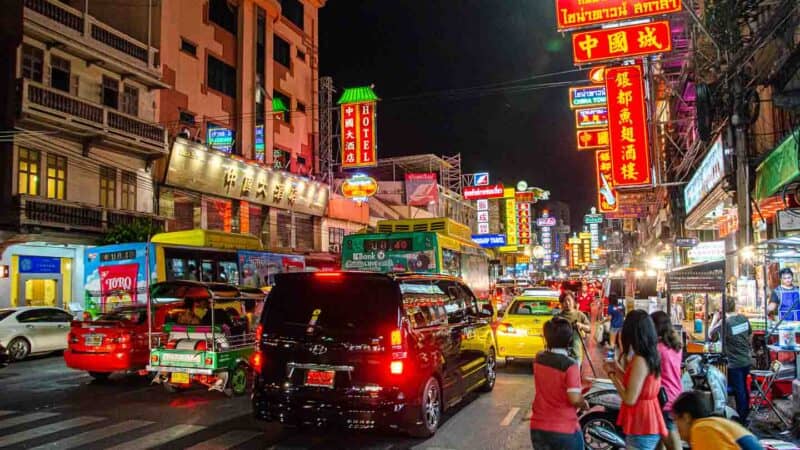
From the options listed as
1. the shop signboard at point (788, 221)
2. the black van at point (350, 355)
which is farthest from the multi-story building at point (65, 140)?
the shop signboard at point (788, 221)

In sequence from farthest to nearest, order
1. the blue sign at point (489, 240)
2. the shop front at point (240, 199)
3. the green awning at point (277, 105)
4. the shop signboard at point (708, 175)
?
the blue sign at point (489, 240) < the green awning at point (277, 105) < the shop front at point (240, 199) < the shop signboard at point (708, 175)

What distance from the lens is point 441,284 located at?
9133mm

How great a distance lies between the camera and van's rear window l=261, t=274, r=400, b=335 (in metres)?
7.13

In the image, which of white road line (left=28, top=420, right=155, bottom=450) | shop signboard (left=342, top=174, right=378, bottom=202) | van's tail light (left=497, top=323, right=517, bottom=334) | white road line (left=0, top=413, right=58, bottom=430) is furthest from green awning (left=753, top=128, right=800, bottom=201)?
shop signboard (left=342, top=174, right=378, bottom=202)

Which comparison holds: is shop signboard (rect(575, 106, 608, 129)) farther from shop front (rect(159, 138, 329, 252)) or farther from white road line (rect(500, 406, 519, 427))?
white road line (rect(500, 406, 519, 427))

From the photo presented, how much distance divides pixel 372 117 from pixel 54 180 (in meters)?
14.8

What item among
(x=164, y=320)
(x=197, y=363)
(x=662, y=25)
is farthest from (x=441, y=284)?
(x=662, y=25)

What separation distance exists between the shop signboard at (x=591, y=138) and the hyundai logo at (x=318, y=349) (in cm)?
2255

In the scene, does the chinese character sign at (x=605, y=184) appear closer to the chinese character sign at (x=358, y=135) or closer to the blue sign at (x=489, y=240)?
the chinese character sign at (x=358, y=135)

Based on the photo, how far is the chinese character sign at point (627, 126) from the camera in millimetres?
19828

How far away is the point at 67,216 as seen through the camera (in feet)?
69.7

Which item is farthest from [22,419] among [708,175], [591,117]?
[591,117]

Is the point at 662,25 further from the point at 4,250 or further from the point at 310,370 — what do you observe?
the point at 4,250

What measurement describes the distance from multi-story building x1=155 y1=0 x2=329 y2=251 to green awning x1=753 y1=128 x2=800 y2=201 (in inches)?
844
